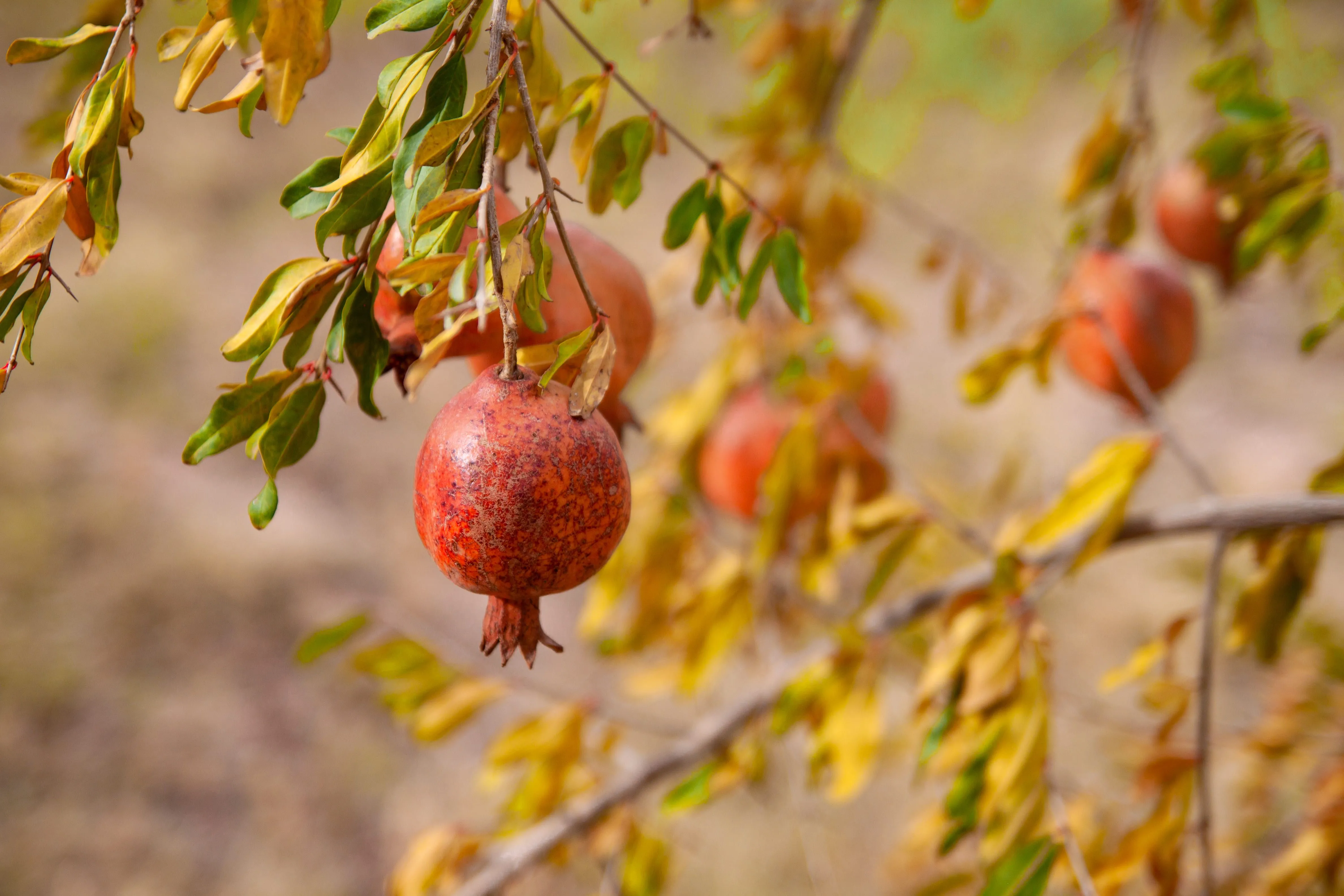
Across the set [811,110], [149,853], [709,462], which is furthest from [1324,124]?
[149,853]

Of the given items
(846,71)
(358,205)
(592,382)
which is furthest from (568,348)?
(846,71)

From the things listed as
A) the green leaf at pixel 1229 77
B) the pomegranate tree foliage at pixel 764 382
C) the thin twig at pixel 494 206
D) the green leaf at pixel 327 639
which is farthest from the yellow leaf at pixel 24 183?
the green leaf at pixel 1229 77

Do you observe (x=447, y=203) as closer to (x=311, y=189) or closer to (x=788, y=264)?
(x=311, y=189)

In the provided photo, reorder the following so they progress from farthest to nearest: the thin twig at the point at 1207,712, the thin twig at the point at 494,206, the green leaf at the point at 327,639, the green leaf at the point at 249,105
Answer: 1. the green leaf at the point at 327,639
2. the thin twig at the point at 1207,712
3. the green leaf at the point at 249,105
4. the thin twig at the point at 494,206

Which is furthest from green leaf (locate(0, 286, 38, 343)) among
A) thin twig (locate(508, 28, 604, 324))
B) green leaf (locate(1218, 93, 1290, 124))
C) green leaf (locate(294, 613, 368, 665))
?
green leaf (locate(1218, 93, 1290, 124))

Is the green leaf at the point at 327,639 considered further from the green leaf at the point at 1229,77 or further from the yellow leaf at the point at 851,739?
the green leaf at the point at 1229,77

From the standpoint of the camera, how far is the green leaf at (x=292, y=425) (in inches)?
15.5

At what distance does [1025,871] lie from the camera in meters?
0.61

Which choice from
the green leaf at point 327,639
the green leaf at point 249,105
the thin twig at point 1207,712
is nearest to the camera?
the green leaf at point 249,105

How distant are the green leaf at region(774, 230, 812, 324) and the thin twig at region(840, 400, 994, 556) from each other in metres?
A: 0.34

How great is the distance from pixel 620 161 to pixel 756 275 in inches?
4.3

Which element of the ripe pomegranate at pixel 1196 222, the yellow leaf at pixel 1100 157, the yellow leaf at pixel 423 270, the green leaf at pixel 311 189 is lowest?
the ripe pomegranate at pixel 1196 222

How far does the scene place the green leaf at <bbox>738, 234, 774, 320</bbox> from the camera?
1.77 ft

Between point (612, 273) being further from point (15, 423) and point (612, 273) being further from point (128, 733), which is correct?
point (15, 423)
